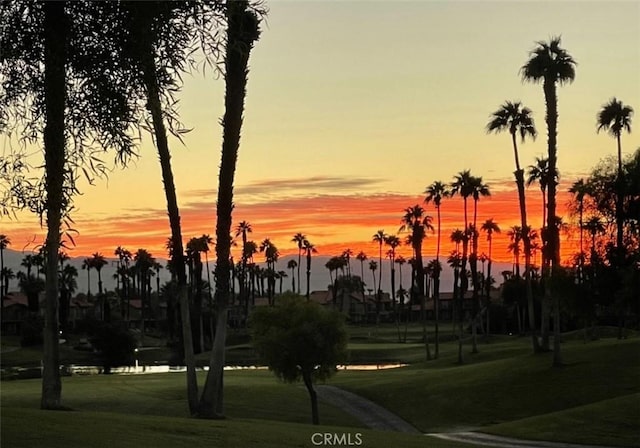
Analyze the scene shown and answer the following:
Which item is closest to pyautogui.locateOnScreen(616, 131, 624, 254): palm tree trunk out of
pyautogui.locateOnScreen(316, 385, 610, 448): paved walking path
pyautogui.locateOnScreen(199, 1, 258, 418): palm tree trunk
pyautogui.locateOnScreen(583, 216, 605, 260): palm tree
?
pyautogui.locateOnScreen(583, 216, 605, 260): palm tree

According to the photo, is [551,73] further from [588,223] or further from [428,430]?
[428,430]

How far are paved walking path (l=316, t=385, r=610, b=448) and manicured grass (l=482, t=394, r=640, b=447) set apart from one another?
2.94 feet

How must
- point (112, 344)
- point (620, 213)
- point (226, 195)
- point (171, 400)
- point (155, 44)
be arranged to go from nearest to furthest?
point (155, 44) → point (226, 195) → point (620, 213) → point (171, 400) → point (112, 344)

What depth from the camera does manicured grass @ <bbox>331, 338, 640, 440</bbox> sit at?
4747cm

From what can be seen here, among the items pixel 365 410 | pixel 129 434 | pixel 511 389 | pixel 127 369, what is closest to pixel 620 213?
pixel 511 389

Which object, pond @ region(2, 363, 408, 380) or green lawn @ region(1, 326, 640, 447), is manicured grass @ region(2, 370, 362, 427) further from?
pond @ region(2, 363, 408, 380)

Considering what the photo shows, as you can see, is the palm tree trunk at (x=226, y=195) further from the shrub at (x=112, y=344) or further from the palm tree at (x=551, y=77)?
the shrub at (x=112, y=344)

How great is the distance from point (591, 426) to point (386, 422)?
14868 mm

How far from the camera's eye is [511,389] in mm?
52156

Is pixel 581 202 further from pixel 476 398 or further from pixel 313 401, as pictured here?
pixel 313 401

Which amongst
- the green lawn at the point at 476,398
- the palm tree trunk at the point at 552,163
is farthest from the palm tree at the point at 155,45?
the palm tree trunk at the point at 552,163

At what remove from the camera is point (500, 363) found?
2437 inches

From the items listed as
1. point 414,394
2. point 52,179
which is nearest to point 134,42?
point 52,179

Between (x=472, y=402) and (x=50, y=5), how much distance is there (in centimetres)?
4320
